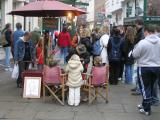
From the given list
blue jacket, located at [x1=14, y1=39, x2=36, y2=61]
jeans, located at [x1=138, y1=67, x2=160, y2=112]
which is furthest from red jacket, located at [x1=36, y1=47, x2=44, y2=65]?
jeans, located at [x1=138, y1=67, x2=160, y2=112]

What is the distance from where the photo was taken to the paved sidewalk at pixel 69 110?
9.76 metres

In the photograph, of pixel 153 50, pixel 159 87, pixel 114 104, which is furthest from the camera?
pixel 114 104

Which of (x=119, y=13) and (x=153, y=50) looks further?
(x=119, y=13)

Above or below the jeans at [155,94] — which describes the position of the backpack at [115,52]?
above

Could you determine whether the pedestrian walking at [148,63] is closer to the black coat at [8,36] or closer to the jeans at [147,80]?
the jeans at [147,80]

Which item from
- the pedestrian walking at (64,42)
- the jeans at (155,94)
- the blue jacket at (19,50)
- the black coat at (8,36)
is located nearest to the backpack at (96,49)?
the blue jacket at (19,50)

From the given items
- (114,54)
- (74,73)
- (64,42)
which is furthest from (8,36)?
(74,73)

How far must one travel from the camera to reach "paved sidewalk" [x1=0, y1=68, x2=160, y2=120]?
9758mm

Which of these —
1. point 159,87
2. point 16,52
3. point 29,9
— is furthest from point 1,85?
point 159,87

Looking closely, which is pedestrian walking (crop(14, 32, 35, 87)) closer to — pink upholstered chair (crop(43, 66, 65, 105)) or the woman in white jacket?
pink upholstered chair (crop(43, 66, 65, 105))

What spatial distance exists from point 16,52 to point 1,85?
1683 millimetres

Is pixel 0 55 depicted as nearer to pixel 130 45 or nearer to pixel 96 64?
pixel 130 45

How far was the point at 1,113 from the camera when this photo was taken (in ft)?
32.9

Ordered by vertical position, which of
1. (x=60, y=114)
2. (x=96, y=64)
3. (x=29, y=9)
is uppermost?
(x=29, y=9)
